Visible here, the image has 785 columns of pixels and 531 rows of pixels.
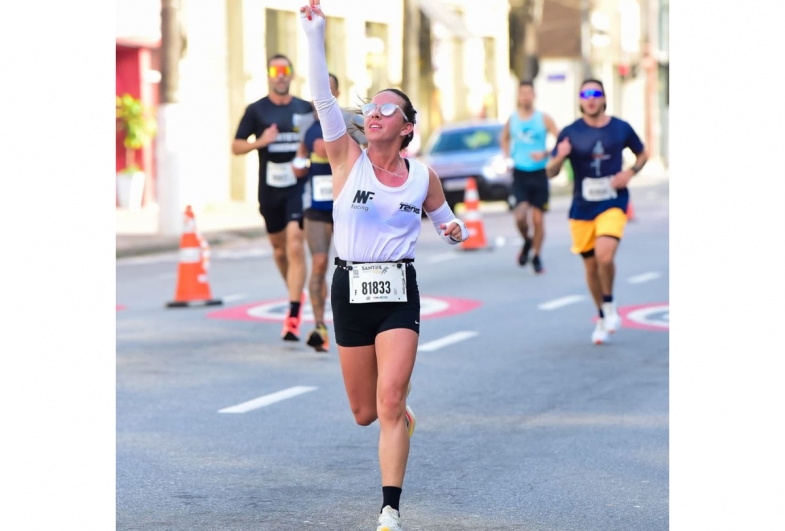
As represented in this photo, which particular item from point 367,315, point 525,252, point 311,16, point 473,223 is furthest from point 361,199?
point 473,223

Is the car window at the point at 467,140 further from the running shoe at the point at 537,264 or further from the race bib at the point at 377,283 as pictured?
the race bib at the point at 377,283

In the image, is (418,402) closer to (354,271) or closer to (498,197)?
(354,271)

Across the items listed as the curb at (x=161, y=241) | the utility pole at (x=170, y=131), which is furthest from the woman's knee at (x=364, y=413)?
the utility pole at (x=170, y=131)

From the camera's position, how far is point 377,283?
263 inches

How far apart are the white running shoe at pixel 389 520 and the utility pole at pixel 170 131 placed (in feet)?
57.6

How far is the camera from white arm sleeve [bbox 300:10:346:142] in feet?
20.8

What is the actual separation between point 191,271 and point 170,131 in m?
8.65

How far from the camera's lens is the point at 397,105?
264 inches

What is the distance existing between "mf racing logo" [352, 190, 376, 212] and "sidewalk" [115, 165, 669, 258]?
12.5 m

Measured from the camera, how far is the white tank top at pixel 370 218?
6664 millimetres

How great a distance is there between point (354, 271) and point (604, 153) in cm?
584

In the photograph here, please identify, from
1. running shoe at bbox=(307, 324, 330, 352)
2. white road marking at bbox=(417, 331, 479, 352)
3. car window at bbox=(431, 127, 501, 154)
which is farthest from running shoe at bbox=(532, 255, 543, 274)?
car window at bbox=(431, 127, 501, 154)
